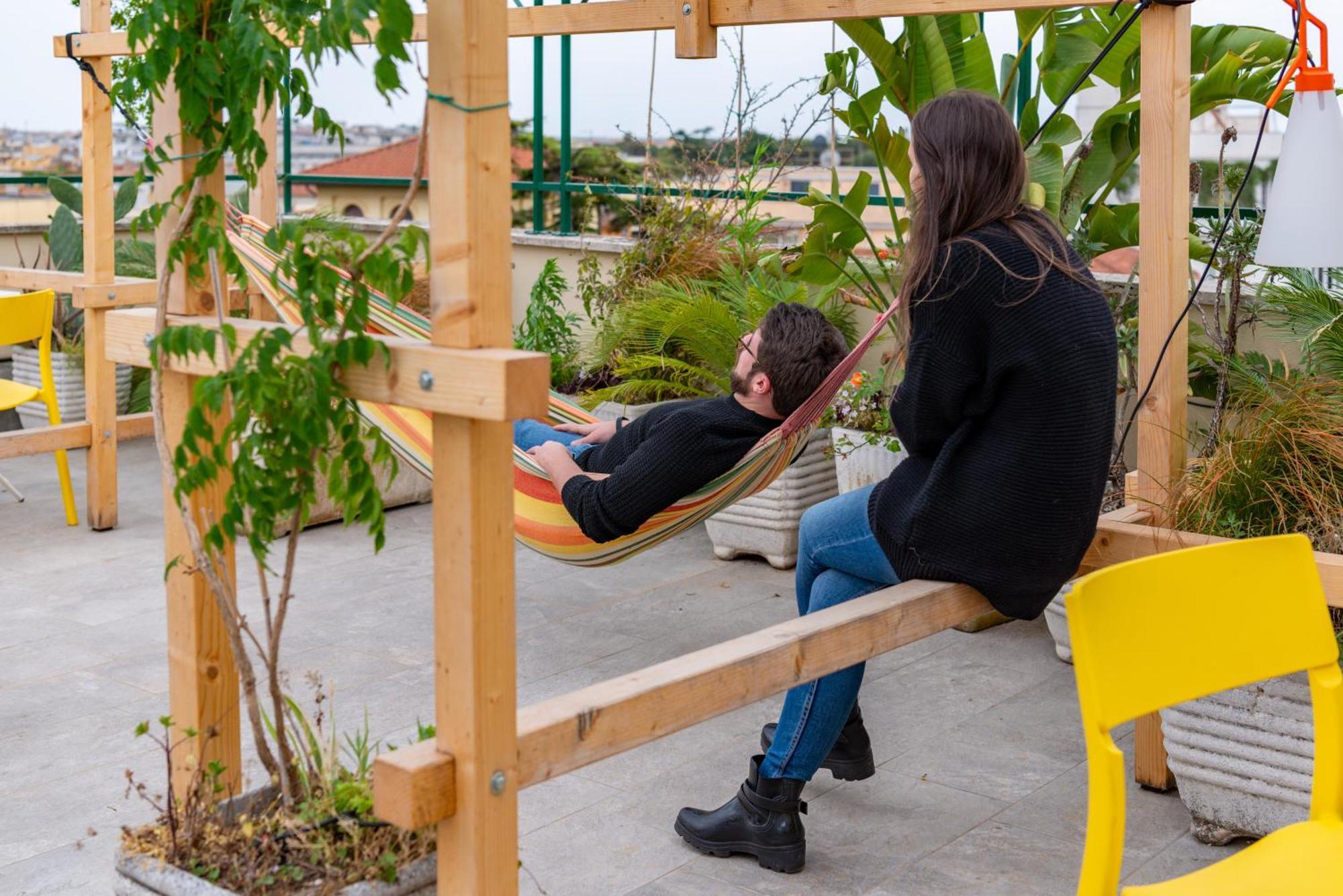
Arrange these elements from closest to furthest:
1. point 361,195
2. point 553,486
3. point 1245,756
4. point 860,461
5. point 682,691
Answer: point 682,691 → point 1245,756 → point 553,486 → point 860,461 → point 361,195

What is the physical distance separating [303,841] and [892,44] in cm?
346

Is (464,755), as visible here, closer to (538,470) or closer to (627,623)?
(538,470)

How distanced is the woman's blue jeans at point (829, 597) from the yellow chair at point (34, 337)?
11.0ft

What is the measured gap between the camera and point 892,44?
182 inches

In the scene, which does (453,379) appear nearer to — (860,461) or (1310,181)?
(1310,181)

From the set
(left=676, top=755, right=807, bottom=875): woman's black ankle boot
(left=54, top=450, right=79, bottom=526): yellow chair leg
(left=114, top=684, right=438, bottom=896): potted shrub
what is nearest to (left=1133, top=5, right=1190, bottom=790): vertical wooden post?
(left=676, top=755, right=807, bottom=875): woman's black ankle boot

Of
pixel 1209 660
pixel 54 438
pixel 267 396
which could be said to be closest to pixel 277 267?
pixel 267 396

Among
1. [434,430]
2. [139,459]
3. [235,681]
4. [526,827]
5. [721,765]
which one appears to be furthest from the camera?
[139,459]

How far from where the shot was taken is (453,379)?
5.79 feet

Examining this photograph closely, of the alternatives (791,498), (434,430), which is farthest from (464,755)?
(791,498)

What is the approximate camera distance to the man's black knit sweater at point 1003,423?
94.9 inches


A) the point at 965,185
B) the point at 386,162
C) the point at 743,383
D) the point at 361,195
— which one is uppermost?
the point at 386,162

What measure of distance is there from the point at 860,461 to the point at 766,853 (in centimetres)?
197

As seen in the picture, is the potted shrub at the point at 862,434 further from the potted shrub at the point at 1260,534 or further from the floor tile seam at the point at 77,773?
the floor tile seam at the point at 77,773
